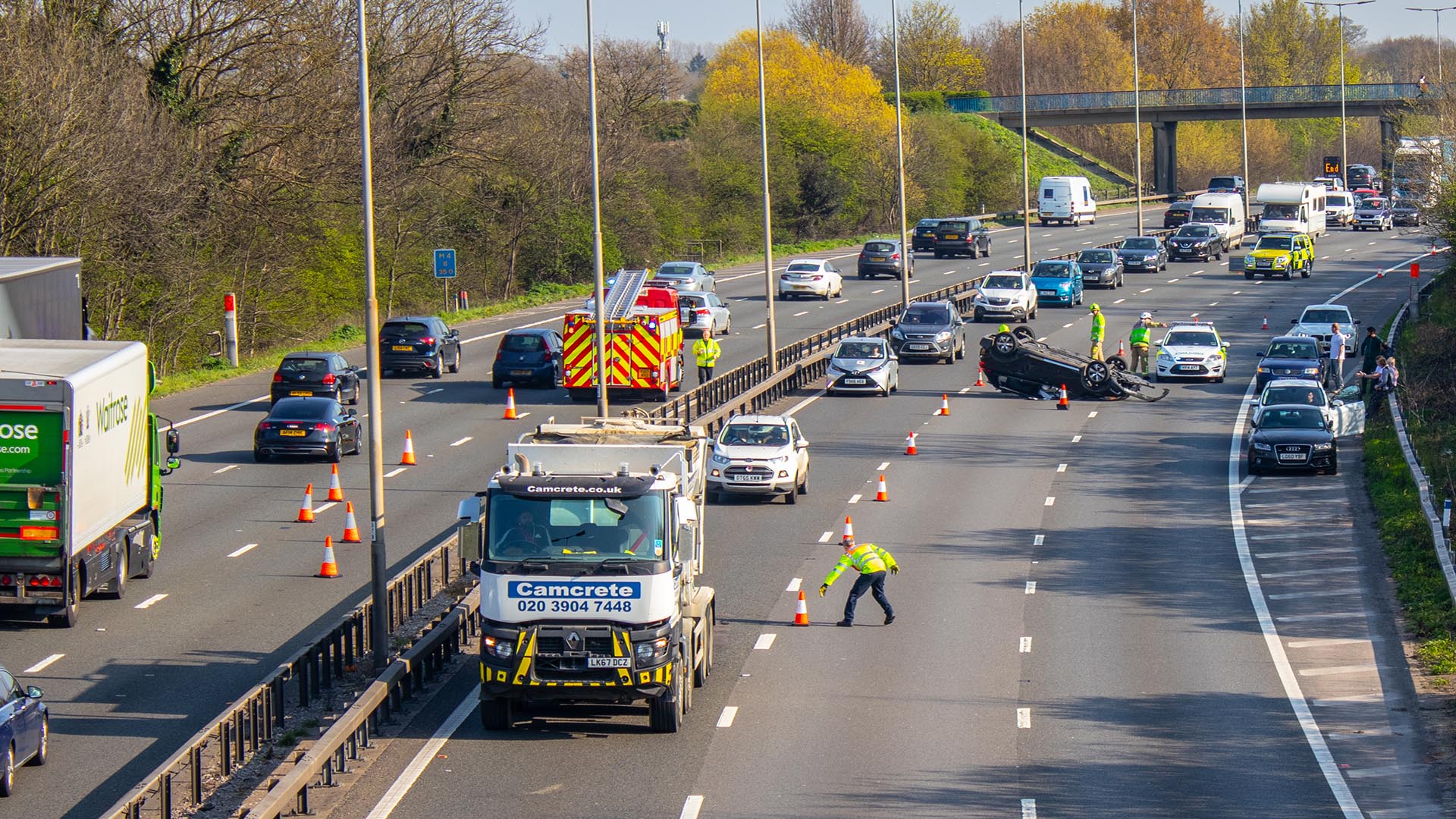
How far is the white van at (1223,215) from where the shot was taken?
8762 centimetres

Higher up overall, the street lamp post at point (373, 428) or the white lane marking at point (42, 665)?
the street lamp post at point (373, 428)

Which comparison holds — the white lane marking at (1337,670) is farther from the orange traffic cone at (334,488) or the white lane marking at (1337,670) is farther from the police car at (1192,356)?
the police car at (1192,356)

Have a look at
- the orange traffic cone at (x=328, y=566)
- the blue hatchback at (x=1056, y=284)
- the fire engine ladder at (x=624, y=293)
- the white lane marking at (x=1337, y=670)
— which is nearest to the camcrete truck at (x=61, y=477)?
the orange traffic cone at (x=328, y=566)

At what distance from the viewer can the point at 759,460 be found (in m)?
33.4

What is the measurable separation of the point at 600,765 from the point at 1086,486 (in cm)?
1943

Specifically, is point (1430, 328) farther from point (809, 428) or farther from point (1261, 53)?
point (1261, 53)

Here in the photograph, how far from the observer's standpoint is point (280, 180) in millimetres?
57562

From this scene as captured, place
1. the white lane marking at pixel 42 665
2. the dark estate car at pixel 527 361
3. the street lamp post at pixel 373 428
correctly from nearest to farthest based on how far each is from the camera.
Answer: the street lamp post at pixel 373 428 < the white lane marking at pixel 42 665 < the dark estate car at pixel 527 361

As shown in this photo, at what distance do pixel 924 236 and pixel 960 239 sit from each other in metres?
2.64

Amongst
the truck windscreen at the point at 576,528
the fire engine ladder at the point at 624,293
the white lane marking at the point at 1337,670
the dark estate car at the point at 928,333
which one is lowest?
the white lane marking at the point at 1337,670

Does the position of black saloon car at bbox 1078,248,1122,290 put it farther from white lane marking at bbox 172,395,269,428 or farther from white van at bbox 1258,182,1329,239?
white lane marking at bbox 172,395,269,428

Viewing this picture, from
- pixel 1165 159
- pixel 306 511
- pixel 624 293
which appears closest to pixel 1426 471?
pixel 624 293

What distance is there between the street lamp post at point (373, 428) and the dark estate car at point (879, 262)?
56.7m

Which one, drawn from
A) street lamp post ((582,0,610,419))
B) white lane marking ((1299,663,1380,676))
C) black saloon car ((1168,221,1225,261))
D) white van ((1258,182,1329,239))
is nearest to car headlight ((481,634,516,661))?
white lane marking ((1299,663,1380,676))
